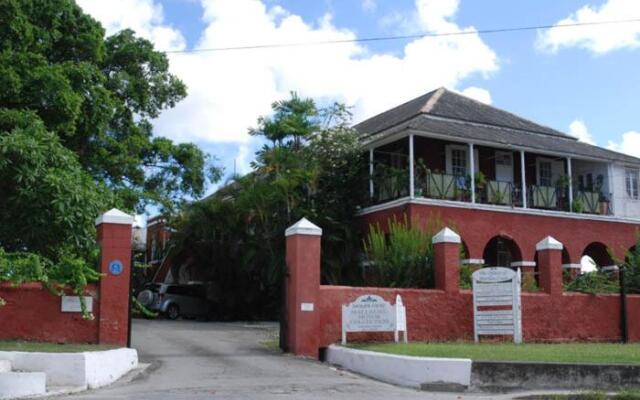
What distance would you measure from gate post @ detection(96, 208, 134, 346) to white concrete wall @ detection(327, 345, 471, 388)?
4.42m

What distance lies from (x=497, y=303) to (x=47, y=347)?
31.9 ft

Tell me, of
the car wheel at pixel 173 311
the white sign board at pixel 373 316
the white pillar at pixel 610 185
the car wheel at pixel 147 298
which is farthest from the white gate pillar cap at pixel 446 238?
the car wheel at pixel 147 298

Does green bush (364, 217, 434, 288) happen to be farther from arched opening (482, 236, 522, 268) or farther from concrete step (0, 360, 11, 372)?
concrete step (0, 360, 11, 372)

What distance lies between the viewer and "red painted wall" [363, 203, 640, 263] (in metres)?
23.7

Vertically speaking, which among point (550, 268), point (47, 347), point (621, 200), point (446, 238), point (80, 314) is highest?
point (621, 200)

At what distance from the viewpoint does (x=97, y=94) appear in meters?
21.5

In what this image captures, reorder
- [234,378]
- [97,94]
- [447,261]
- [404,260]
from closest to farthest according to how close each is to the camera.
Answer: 1. [234,378]
2. [447,261]
3. [404,260]
4. [97,94]

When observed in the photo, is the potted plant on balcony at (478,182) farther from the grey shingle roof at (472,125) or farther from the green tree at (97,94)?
the green tree at (97,94)

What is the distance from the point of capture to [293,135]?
27016 millimetres

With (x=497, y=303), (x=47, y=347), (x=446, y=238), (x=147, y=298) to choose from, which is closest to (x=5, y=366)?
(x=47, y=347)

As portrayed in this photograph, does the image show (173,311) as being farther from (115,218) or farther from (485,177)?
(115,218)

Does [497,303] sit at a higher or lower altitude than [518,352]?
higher

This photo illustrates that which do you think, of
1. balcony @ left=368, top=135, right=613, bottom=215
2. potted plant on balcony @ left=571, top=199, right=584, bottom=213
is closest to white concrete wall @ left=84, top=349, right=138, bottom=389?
balcony @ left=368, top=135, right=613, bottom=215

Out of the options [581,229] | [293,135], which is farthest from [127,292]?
[581,229]
